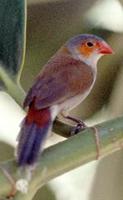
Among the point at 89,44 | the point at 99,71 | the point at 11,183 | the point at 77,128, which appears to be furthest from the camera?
the point at 99,71

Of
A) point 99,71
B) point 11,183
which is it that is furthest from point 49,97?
point 99,71

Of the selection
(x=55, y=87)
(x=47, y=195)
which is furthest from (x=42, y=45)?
(x=55, y=87)

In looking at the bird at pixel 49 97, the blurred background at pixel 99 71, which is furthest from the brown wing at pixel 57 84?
the blurred background at pixel 99 71

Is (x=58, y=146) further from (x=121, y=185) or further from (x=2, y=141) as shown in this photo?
(x=121, y=185)

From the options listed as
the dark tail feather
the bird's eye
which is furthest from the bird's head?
the dark tail feather

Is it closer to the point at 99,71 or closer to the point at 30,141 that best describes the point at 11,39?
the point at 30,141

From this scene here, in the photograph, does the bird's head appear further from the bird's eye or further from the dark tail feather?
the dark tail feather
